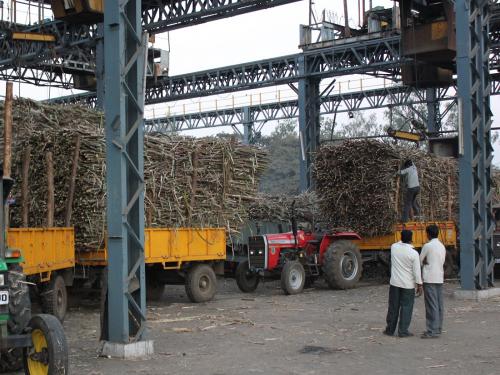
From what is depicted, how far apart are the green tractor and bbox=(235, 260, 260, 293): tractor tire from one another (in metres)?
10.9

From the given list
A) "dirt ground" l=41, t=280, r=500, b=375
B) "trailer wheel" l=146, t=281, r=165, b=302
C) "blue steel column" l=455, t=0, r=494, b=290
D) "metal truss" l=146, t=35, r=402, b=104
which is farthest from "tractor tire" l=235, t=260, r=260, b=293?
"metal truss" l=146, t=35, r=402, b=104

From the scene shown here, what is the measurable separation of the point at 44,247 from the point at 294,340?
462cm

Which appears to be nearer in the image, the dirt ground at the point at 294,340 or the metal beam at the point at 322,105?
the dirt ground at the point at 294,340

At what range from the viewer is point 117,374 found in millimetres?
8469

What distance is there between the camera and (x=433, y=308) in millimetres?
11055

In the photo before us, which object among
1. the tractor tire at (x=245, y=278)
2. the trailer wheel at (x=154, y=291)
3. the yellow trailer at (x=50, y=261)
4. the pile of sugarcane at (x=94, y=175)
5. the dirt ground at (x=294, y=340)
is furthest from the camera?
the tractor tire at (x=245, y=278)

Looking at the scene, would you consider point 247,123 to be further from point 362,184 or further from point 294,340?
point 294,340

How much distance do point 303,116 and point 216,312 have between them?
21.7 meters

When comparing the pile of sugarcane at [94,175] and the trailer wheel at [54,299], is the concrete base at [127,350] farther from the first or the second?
the pile of sugarcane at [94,175]

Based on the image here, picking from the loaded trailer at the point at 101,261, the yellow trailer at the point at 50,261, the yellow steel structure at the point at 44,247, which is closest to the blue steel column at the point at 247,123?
the loaded trailer at the point at 101,261

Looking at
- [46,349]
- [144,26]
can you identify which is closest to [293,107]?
[144,26]

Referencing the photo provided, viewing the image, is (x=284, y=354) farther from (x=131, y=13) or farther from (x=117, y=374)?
(x=131, y=13)

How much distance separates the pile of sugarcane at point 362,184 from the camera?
19.1 metres

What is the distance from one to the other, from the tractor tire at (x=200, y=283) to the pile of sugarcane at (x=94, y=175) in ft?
3.51
